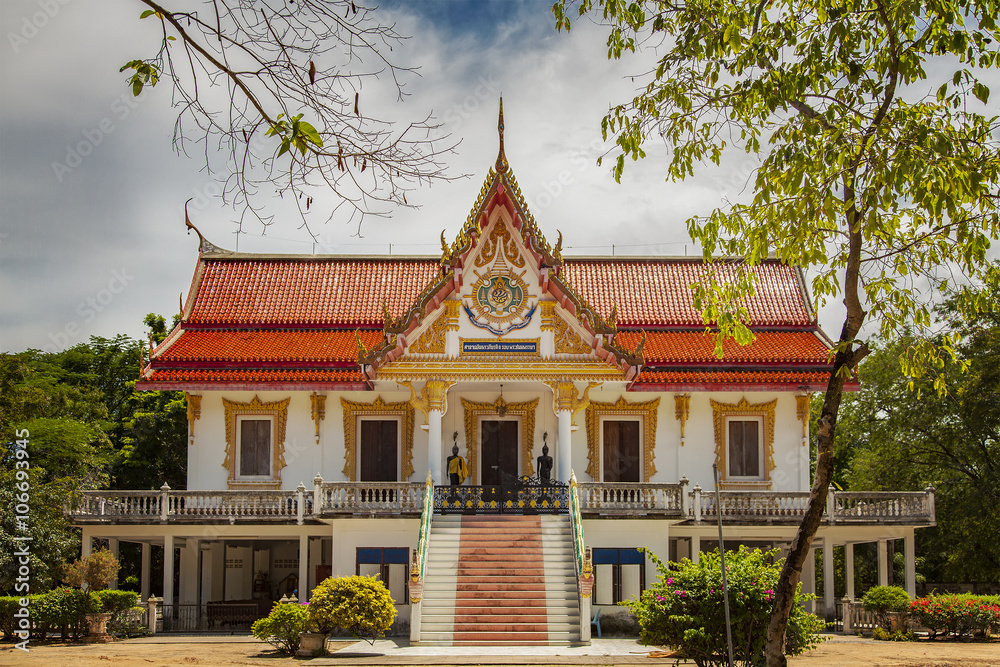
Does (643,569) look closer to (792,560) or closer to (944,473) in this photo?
(792,560)

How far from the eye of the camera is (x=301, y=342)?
26.9 meters

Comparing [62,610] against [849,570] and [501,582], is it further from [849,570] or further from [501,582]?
[849,570]

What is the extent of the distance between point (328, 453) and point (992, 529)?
19.2 metres

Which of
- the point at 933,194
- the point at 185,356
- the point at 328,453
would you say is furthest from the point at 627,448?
the point at 933,194

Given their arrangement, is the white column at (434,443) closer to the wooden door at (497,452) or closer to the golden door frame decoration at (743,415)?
the wooden door at (497,452)

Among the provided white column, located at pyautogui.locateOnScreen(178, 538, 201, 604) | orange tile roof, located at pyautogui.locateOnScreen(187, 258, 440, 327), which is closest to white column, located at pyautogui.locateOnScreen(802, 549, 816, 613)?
orange tile roof, located at pyautogui.locateOnScreen(187, 258, 440, 327)

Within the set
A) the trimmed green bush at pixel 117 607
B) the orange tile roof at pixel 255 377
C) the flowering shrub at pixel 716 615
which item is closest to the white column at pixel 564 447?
the orange tile roof at pixel 255 377

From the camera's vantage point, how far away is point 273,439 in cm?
2577

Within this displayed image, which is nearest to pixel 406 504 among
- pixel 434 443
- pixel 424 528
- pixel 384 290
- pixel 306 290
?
pixel 434 443

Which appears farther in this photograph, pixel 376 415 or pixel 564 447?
pixel 376 415

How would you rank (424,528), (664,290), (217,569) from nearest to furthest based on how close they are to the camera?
(424,528), (217,569), (664,290)

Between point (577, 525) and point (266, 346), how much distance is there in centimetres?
968

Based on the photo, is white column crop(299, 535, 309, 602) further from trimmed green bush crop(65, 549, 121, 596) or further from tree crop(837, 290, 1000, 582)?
tree crop(837, 290, 1000, 582)
